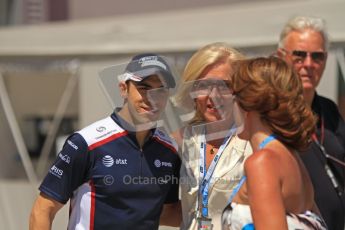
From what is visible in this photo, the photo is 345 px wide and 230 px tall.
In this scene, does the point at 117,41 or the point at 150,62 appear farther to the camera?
the point at 117,41

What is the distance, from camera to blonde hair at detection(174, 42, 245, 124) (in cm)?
219

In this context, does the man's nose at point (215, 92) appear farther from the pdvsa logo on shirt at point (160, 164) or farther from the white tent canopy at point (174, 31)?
the white tent canopy at point (174, 31)

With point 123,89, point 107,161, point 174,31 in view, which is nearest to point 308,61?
point 123,89

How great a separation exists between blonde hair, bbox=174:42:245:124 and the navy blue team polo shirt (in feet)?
0.81

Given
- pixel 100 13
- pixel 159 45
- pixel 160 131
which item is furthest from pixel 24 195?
pixel 100 13

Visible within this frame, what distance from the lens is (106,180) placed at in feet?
6.65

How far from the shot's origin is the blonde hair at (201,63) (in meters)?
2.19

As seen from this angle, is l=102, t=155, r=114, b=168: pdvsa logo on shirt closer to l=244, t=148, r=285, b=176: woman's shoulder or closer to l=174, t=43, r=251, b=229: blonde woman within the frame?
l=174, t=43, r=251, b=229: blonde woman

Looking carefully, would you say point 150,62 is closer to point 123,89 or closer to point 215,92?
point 123,89

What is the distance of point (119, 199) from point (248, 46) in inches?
101

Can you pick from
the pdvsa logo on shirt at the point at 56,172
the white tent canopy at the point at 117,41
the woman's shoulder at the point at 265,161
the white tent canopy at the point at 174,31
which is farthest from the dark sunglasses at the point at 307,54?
the white tent canopy at the point at 174,31

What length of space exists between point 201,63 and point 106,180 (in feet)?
1.68

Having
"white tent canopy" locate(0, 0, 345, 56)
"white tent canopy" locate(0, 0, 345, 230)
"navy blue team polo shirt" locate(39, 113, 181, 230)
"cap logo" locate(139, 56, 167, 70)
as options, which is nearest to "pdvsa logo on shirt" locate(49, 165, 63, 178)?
"navy blue team polo shirt" locate(39, 113, 181, 230)

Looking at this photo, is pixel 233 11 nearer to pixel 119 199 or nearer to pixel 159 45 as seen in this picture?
pixel 159 45
